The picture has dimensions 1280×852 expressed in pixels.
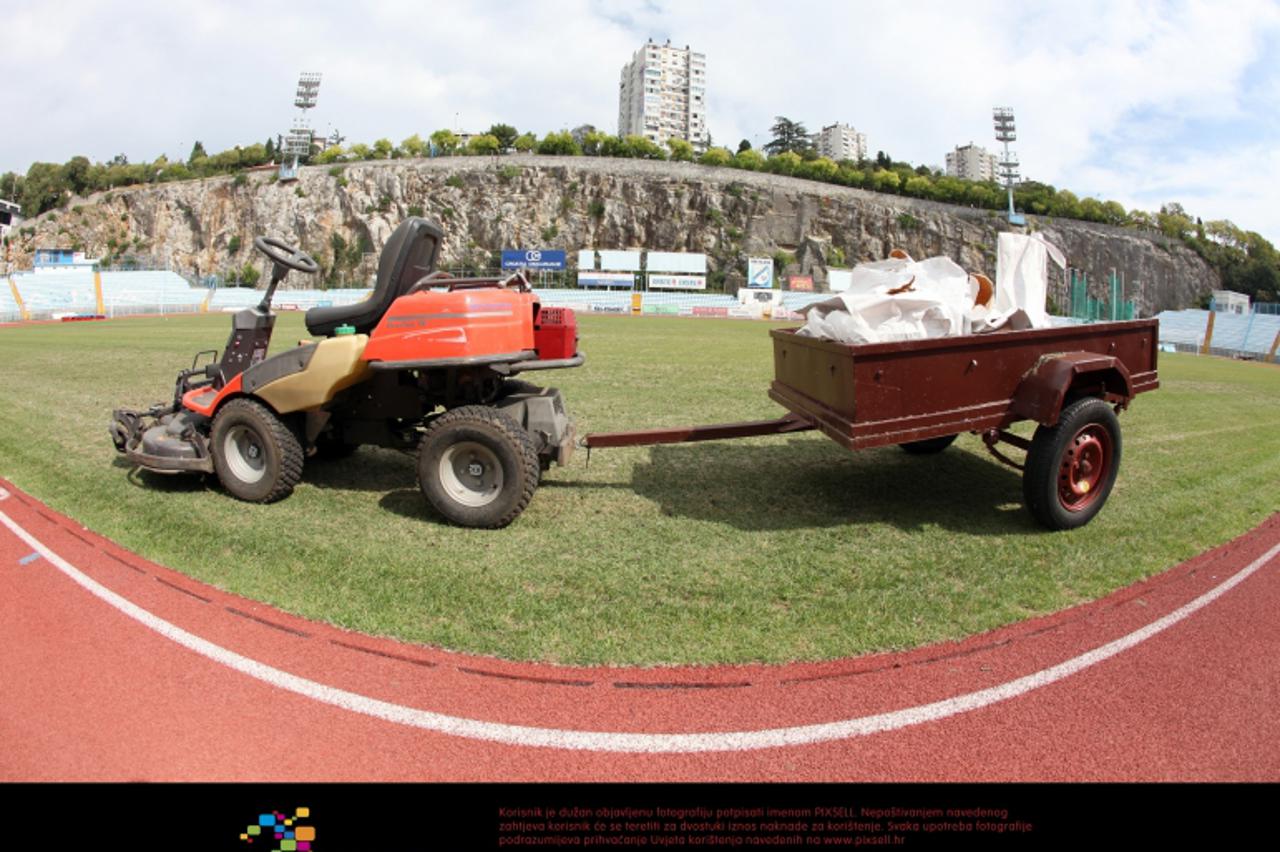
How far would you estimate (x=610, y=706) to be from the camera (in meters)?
2.88

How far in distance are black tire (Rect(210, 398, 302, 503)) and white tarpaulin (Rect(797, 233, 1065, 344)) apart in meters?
3.95

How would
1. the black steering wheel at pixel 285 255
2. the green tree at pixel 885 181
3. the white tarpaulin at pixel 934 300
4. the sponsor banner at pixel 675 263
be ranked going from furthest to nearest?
1. the green tree at pixel 885 181
2. the sponsor banner at pixel 675 263
3. the black steering wheel at pixel 285 255
4. the white tarpaulin at pixel 934 300

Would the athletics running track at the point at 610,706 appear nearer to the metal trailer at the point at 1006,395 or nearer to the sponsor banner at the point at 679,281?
the metal trailer at the point at 1006,395

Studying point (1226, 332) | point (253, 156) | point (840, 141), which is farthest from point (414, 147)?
point (840, 141)

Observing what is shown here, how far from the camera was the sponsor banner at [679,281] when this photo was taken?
68.9 meters

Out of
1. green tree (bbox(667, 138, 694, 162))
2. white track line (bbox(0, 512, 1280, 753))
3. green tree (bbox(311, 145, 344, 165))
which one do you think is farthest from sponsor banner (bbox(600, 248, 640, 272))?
white track line (bbox(0, 512, 1280, 753))

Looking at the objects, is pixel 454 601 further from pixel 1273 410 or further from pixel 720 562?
pixel 1273 410

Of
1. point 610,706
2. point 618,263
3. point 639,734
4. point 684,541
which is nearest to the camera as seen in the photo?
Result: point 639,734

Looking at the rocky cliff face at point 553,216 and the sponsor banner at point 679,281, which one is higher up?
the rocky cliff face at point 553,216

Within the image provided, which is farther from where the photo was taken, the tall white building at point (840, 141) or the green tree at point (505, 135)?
the tall white building at point (840, 141)

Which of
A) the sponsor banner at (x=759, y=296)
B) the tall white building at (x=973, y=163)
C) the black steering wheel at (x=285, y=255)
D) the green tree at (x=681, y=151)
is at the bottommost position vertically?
the black steering wheel at (x=285, y=255)
